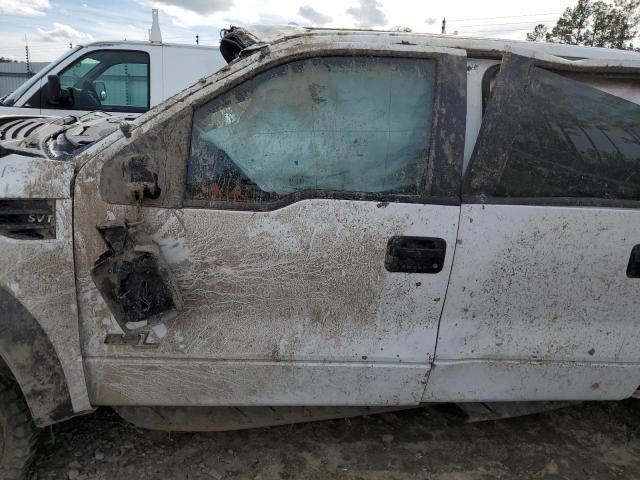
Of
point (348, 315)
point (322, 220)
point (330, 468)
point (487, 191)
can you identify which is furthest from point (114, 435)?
point (487, 191)

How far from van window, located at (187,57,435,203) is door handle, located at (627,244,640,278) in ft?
3.20

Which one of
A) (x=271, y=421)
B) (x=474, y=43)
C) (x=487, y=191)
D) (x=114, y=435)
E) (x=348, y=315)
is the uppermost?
(x=474, y=43)

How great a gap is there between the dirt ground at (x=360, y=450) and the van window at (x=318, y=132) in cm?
135

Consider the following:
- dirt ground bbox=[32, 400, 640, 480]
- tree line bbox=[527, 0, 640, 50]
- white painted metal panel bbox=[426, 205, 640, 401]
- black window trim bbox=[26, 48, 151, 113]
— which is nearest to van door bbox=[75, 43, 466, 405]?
white painted metal panel bbox=[426, 205, 640, 401]

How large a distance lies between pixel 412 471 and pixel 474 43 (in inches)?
79.9

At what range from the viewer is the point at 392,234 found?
2002 mm

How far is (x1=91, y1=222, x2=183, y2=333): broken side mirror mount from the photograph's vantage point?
1830 millimetres

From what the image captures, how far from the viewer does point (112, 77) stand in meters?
6.11

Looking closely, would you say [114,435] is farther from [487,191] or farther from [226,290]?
[487,191]

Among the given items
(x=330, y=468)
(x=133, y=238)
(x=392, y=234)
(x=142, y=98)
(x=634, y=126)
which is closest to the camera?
(x=133, y=238)

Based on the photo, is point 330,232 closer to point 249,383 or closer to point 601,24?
point 249,383

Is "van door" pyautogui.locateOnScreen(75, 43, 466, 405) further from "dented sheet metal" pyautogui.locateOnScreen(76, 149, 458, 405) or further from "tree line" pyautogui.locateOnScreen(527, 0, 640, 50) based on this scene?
"tree line" pyautogui.locateOnScreen(527, 0, 640, 50)

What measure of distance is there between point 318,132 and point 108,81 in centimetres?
505

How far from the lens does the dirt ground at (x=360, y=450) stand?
7.82ft
